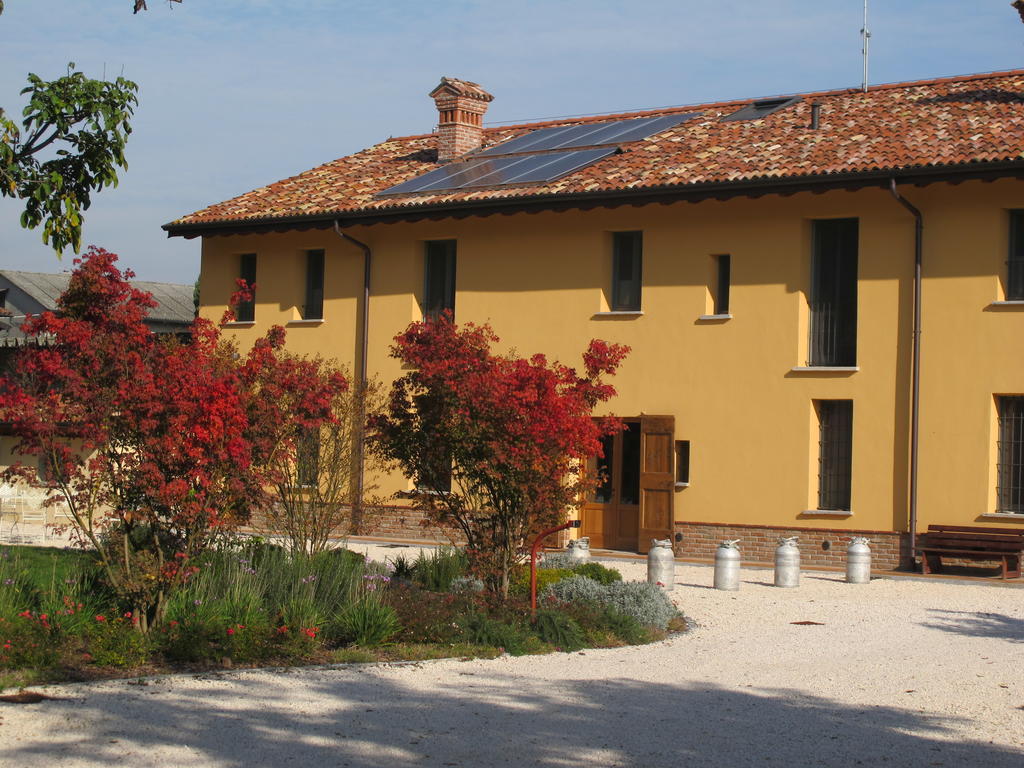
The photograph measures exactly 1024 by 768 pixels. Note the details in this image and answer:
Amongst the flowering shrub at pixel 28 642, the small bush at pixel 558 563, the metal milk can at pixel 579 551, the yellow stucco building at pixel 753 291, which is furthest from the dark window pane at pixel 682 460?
the flowering shrub at pixel 28 642

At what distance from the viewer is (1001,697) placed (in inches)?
378

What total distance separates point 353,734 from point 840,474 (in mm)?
14117

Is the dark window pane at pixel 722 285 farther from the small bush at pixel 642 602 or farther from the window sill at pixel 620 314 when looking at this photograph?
the small bush at pixel 642 602

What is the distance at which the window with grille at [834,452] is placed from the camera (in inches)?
811

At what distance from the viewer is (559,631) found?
11.6 metres

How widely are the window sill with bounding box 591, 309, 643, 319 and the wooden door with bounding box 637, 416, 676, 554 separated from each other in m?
1.74

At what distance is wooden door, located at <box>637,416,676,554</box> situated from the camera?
21.4 metres

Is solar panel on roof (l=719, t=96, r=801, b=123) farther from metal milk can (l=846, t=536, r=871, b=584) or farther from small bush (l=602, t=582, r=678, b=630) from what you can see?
Result: small bush (l=602, t=582, r=678, b=630)

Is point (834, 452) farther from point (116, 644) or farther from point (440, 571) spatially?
point (116, 644)

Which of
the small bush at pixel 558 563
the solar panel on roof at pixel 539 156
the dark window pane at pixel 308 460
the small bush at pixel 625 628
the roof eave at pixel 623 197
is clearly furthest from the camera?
the solar panel on roof at pixel 539 156

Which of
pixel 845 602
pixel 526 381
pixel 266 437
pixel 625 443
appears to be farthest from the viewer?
pixel 625 443

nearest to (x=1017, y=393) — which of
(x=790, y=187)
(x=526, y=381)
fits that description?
(x=790, y=187)

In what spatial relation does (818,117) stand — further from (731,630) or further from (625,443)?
(731,630)

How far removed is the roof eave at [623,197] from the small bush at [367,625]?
11.4m
